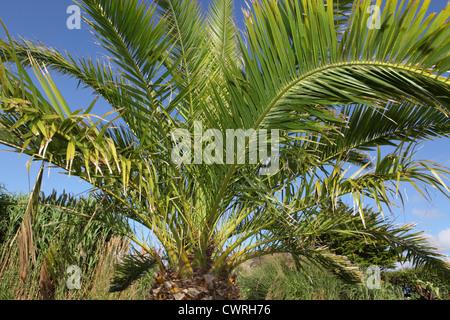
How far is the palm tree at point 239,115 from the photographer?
7.50 feet

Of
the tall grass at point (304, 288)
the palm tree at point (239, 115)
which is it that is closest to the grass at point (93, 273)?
the tall grass at point (304, 288)

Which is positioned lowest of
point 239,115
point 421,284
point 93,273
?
point 421,284

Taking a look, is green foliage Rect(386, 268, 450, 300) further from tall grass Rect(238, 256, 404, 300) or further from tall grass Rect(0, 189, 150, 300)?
tall grass Rect(0, 189, 150, 300)

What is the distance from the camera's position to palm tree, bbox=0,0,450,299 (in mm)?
2287

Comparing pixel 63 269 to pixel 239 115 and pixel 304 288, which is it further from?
pixel 304 288

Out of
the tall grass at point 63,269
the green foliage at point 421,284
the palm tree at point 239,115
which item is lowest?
the green foliage at point 421,284

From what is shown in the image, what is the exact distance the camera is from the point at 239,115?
113 inches

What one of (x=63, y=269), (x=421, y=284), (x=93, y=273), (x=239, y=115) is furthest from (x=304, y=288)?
(x=239, y=115)

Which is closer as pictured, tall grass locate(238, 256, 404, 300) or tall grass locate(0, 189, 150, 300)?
tall grass locate(0, 189, 150, 300)

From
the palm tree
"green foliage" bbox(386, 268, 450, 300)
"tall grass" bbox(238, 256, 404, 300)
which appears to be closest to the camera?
the palm tree

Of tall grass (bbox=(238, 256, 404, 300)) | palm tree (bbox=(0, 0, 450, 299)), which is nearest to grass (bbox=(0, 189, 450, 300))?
tall grass (bbox=(238, 256, 404, 300))

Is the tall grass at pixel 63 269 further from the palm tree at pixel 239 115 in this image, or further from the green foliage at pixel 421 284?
the green foliage at pixel 421 284
